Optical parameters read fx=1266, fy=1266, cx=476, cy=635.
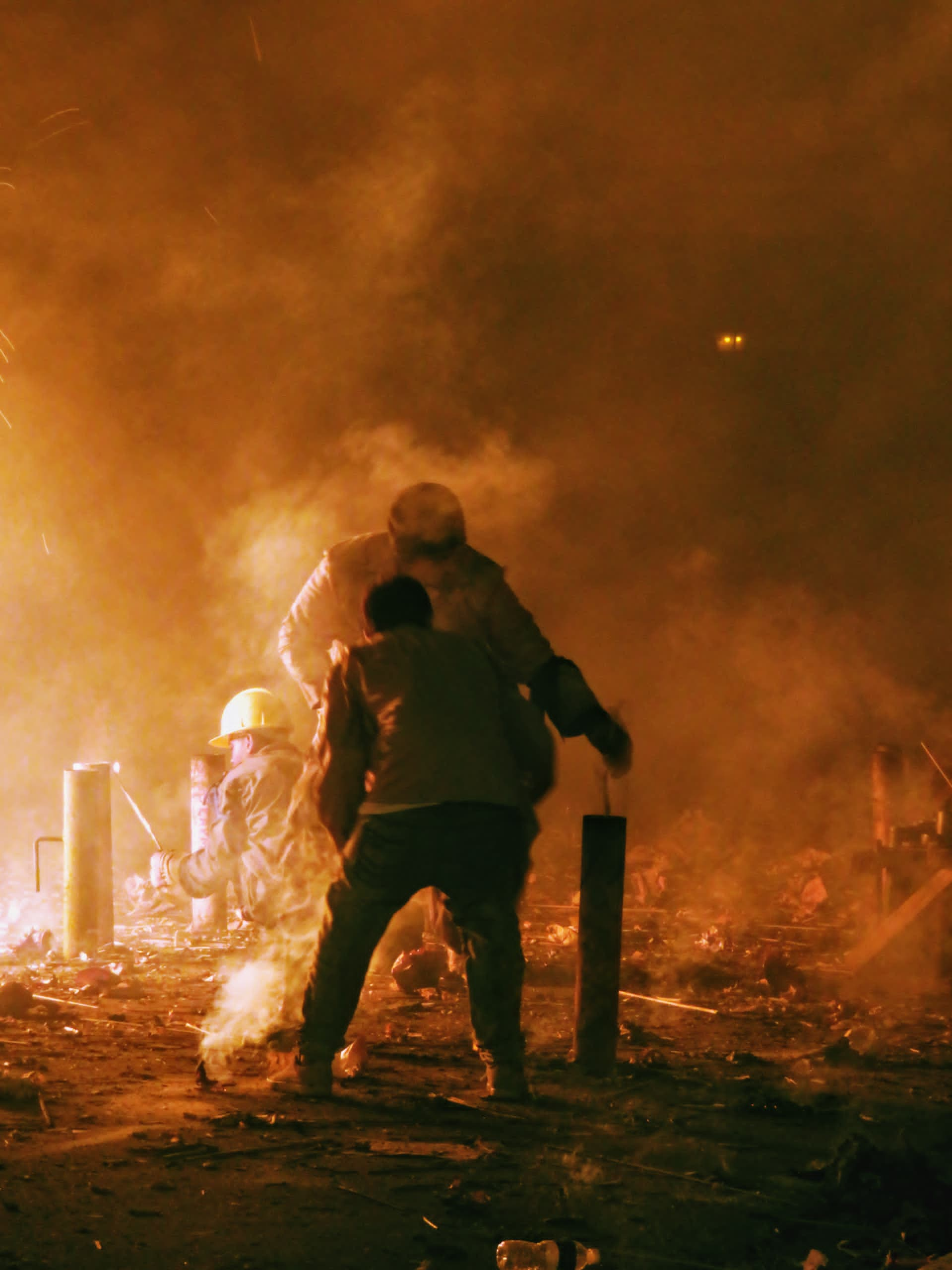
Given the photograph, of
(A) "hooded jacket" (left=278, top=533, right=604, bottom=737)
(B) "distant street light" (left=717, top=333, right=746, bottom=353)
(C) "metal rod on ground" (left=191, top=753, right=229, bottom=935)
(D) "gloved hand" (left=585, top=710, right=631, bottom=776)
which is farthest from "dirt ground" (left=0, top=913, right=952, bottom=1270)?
(B) "distant street light" (left=717, top=333, right=746, bottom=353)

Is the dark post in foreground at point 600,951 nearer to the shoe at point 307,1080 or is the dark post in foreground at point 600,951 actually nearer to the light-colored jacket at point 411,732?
the light-colored jacket at point 411,732

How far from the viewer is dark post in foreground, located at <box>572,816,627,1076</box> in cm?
448

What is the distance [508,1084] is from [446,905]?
0.60 m

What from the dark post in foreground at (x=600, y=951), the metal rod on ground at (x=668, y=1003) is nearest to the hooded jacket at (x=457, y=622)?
the dark post in foreground at (x=600, y=951)

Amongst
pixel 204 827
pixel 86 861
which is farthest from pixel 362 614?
pixel 204 827

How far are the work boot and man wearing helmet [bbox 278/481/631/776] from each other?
1.05m

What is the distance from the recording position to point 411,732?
408 cm

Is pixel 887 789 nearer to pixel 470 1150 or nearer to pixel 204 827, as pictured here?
pixel 204 827

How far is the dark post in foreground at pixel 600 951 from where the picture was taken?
14.7 feet

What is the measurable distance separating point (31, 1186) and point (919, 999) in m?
4.41

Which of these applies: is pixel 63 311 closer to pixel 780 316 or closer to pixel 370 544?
pixel 780 316

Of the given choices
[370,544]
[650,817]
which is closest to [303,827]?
[370,544]

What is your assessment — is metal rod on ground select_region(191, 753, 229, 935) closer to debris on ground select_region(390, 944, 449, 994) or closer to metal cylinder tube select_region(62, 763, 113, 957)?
metal cylinder tube select_region(62, 763, 113, 957)

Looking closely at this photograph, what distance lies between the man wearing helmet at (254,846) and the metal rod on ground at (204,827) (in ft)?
4.66
